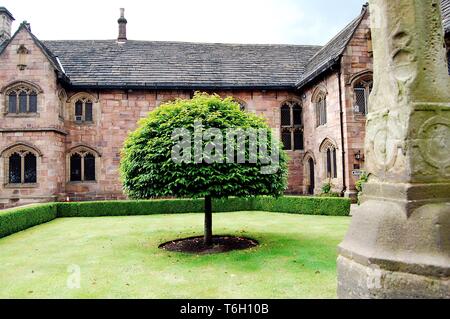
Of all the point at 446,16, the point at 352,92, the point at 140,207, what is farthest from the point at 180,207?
the point at 446,16

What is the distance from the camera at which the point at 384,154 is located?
4016mm

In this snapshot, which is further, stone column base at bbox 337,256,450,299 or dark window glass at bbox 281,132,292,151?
dark window glass at bbox 281,132,292,151

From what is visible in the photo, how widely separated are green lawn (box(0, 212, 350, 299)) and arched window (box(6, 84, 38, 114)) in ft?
27.6

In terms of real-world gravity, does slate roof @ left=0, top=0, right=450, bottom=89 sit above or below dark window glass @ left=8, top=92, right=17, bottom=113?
above

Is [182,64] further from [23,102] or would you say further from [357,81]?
[357,81]

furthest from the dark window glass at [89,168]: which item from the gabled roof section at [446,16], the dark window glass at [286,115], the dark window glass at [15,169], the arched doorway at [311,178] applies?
the gabled roof section at [446,16]

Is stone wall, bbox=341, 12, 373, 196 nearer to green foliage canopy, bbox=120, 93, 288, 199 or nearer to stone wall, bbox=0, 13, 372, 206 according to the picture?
stone wall, bbox=0, 13, 372, 206

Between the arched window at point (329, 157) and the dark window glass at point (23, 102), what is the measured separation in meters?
15.8

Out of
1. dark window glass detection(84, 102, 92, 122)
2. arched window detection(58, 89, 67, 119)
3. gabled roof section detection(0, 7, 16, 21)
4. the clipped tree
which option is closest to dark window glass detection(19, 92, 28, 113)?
arched window detection(58, 89, 67, 119)

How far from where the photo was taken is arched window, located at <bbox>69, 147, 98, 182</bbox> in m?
19.9

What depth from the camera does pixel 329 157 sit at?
1773 cm

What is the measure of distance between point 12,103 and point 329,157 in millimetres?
16872
